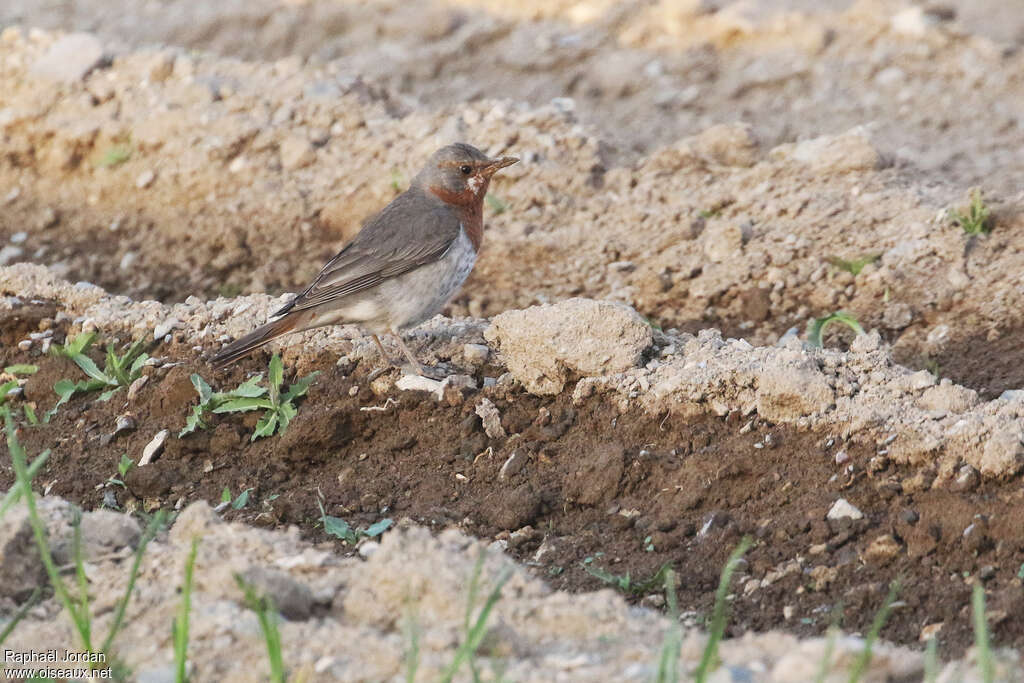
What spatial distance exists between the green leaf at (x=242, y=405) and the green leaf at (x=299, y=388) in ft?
0.31

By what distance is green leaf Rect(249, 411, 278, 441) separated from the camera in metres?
5.41

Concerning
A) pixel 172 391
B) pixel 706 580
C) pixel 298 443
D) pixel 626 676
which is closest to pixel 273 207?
pixel 172 391

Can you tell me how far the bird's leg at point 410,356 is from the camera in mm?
5566

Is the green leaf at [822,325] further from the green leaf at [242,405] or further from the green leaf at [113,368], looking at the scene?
the green leaf at [113,368]

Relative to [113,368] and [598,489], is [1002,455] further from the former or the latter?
[113,368]

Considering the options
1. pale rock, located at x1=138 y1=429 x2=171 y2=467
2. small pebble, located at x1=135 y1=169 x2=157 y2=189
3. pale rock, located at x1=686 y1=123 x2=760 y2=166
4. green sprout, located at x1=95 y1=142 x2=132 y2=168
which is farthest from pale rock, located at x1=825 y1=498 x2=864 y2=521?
green sprout, located at x1=95 y1=142 x2=132 y2=168

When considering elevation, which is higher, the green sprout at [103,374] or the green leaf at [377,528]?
the green sprout at [103,374]

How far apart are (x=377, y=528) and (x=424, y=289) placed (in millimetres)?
1669

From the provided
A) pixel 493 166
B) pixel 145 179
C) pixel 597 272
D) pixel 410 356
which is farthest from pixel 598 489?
pixel 145 179

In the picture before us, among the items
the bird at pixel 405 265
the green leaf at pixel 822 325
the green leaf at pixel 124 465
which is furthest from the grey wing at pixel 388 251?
the green leaf at pixel 822 325

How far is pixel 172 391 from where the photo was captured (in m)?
5.69

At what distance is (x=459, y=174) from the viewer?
655 centimetres

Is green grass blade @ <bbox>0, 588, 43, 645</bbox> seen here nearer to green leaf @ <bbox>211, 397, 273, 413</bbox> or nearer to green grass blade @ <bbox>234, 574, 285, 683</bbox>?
green grass blade @ <bbox>234, 574, 285, 683</bbox>

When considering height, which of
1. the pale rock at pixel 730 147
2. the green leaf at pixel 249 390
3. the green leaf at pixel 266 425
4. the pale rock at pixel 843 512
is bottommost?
the pale rock at pixel 730 147
